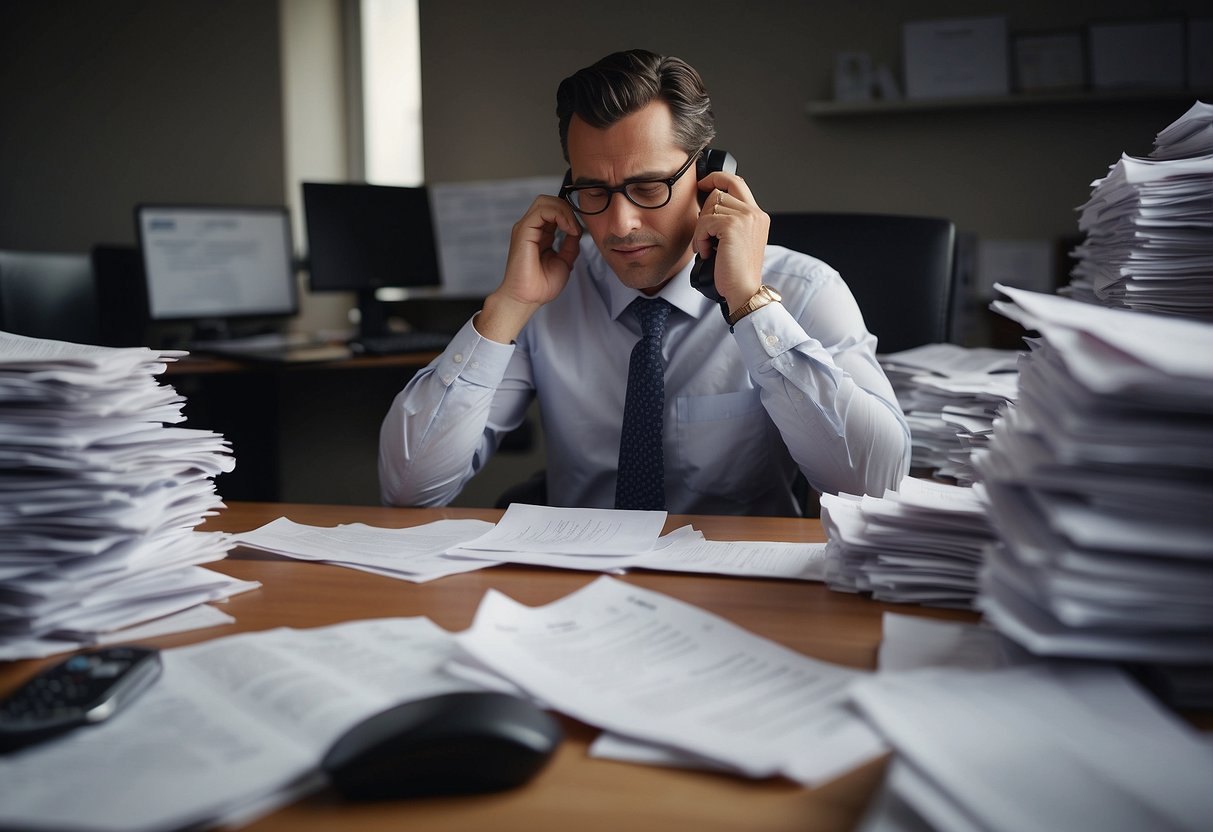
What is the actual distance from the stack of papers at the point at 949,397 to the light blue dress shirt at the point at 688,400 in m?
0.08

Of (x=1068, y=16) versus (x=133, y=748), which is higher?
(x=1068, y=16)

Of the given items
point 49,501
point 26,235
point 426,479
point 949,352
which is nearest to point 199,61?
point 26,235

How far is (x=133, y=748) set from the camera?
536mm

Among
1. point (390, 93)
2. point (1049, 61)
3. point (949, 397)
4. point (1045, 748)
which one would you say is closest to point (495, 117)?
point (390, 93)

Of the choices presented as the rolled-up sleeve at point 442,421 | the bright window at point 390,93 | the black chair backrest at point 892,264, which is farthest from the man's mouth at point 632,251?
the bright window at point 390,93

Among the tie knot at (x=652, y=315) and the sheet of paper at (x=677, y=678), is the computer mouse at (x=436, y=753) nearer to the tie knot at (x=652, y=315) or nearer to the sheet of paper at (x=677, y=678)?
the sheet of paper at (x=677, y=678)

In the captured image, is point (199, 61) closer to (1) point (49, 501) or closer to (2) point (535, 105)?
(2) point (535, 105)

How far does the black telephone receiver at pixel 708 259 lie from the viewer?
1.40m

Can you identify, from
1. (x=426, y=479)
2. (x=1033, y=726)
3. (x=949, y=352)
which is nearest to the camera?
(x=1033, y=726)

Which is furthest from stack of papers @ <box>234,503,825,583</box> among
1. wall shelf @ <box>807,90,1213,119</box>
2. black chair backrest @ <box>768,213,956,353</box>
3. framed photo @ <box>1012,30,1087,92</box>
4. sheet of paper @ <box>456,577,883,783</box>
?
framed photo @ <box>1012,30,1087,92</box>

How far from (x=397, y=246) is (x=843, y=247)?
6.63 ft

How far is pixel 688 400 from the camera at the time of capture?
1.50 meters

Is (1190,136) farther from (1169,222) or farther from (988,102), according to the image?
(988,102)

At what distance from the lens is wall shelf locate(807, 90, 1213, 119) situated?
3.05m
